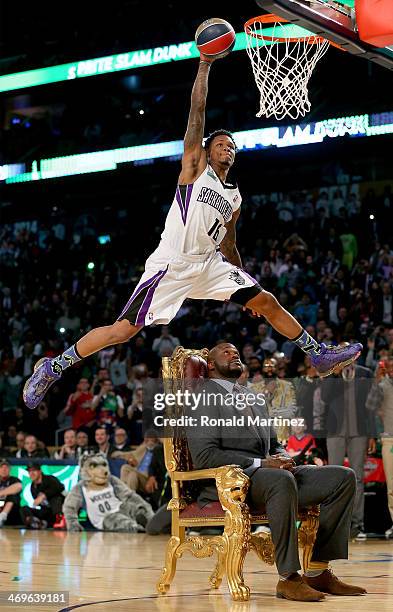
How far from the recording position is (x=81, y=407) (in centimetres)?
1546

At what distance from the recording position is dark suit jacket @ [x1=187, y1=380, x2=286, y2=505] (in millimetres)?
6477

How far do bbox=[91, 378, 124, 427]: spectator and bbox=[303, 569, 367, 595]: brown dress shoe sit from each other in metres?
8.37

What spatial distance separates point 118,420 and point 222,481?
860 cm

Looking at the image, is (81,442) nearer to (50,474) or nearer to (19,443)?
(50,474)

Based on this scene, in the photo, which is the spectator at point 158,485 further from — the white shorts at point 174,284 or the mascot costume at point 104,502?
the white shorts at point 174,284

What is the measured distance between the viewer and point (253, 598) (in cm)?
626

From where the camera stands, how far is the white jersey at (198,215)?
692cm

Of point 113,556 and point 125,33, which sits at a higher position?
point 125,33

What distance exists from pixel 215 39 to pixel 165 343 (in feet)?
36.4

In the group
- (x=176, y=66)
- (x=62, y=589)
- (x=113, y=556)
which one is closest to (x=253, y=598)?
(x=62, y=589)

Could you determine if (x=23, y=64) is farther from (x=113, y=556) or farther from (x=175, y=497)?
(x=175, y=497)

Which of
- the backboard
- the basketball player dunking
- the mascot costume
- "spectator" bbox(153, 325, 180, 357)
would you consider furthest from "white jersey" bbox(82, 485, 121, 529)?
the backboard

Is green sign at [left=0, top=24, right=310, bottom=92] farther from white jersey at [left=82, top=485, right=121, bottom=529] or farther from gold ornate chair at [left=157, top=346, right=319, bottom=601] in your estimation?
gold ornate chair at [left=157, top=346, right=319, bottom=601]

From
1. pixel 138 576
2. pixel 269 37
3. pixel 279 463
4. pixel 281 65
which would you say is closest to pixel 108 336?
pixel 279 463
